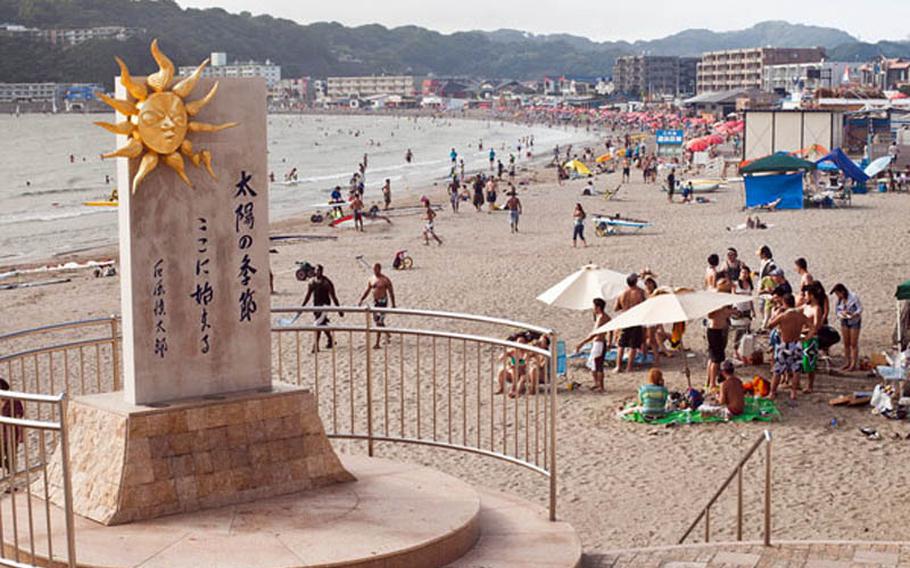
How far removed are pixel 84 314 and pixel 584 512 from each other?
1676 cm

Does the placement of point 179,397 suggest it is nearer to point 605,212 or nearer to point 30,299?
point 30,299

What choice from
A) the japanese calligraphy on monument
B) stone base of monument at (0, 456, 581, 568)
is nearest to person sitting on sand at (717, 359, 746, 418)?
stone base of monument at (0, 456, 581, 568)

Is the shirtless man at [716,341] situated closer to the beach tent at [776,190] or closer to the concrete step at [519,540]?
the concrete step at [519,540]

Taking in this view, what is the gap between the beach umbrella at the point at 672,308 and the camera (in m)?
14.1

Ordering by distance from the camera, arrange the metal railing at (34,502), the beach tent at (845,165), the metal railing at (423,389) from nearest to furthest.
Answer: the metal railing at (34,502)
the metal railing at (423,389)
the beach tent at (845,165)

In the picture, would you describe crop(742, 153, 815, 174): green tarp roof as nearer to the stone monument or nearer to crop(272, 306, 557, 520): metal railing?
crop(272, 306, 557, 520): metal railing

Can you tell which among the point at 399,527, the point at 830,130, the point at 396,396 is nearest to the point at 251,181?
the point at 399,527

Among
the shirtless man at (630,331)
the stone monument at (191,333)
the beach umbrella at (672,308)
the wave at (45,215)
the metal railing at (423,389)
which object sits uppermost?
the stone monument at (191,333)

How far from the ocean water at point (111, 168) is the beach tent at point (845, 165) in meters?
23.9

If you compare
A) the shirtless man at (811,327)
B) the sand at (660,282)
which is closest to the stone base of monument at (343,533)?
the sand at (660,282)

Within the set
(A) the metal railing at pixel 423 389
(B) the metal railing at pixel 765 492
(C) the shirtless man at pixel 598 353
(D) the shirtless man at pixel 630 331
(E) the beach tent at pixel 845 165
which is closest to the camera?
(B) the metal railing at pixel 765 492

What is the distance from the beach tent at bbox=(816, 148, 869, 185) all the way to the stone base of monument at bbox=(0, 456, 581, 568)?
31.0 m

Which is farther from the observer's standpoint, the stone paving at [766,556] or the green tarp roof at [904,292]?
the green tarp roof at [904,292]

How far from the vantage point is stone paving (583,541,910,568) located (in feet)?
24.0
